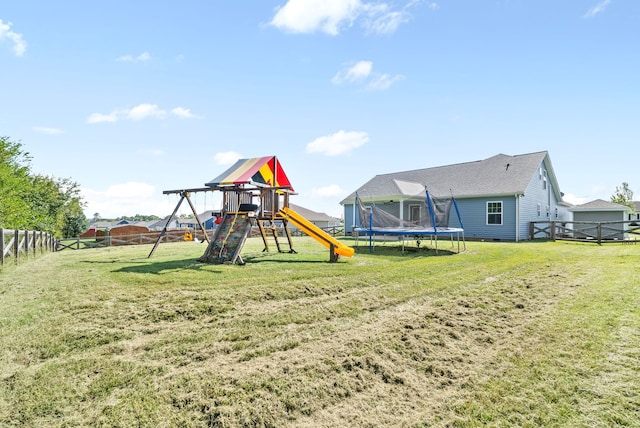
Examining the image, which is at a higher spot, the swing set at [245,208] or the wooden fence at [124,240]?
the swing set at [245,208]

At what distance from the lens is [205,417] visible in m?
2.71

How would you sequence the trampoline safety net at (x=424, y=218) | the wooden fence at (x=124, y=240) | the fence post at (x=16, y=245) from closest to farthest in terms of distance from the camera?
the fence post at (x=16, y=245) < the trampoline safety net at (x=424, y=218) < the wooden fence at (x=124, y=240)

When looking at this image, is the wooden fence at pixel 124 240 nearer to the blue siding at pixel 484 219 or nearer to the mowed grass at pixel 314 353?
the mowed grass at pixel 314 353

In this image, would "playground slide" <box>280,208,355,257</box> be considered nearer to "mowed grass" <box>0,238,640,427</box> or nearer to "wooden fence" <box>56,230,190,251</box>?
"mowed grass" <box>0,238,640,427</box>

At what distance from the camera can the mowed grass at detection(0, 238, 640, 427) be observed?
2.80 m

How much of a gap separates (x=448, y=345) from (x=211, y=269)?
19.6ft

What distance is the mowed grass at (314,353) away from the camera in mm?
2801

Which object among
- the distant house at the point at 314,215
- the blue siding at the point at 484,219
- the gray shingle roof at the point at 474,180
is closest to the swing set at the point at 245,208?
the gray shingle roof at the point at 474,180

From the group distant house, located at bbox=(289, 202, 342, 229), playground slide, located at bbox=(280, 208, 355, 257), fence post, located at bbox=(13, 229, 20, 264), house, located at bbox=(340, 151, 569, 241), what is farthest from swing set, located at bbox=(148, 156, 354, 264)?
distant house, located at bbox=(289, 202, 342, 229)

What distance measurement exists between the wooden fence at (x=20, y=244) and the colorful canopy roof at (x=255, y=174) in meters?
6.06

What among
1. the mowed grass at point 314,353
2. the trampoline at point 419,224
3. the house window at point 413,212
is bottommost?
the mowed grass at point 314,353

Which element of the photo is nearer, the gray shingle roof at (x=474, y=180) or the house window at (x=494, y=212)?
the house window at (x=494, y=212)

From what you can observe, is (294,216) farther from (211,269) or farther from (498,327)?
(498,327)

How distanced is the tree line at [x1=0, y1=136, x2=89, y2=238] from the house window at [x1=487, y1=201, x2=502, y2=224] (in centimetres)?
2679
